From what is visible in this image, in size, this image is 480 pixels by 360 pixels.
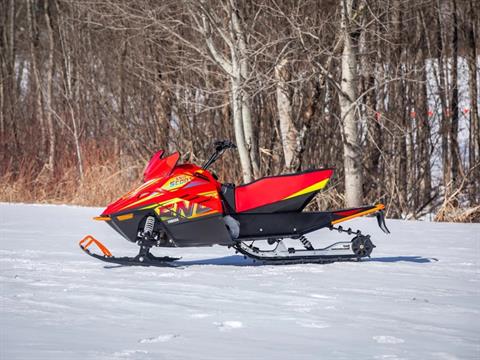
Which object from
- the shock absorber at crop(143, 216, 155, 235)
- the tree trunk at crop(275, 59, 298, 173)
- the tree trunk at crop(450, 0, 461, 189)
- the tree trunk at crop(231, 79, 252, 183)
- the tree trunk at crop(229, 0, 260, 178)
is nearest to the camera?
the shock absorber at crop(143, 216, 155, 235)

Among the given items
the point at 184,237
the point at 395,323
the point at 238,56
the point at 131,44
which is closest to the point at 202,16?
the point at 238,56

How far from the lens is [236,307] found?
4.55 meters

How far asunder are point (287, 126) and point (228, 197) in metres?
5.83

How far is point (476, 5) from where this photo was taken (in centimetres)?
1434

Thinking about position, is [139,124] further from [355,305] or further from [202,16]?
[355,305]

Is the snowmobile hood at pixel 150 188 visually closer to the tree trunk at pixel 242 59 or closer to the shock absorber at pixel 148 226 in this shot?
the shock absorber at pixel 148 226

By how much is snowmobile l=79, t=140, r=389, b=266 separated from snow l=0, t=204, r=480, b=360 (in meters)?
0.15

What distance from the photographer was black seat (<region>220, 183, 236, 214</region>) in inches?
246

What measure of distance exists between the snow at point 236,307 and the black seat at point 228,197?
0.45 metres

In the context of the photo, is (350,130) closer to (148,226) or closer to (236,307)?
(148,226)

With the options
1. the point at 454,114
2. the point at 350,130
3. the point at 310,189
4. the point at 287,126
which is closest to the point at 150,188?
the point at 310,189

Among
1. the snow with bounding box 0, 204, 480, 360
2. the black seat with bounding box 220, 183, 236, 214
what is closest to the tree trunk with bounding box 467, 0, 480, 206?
the snow with bounding box 0, 204, 480, 360

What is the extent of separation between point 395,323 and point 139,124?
35.4ft

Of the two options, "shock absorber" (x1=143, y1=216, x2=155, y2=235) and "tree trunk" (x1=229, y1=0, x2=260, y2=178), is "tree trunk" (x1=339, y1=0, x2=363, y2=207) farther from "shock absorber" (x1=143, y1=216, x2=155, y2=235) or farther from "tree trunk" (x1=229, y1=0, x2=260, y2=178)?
"shock absorber" (x1=143, y1=216, x2=155, y2=235)
